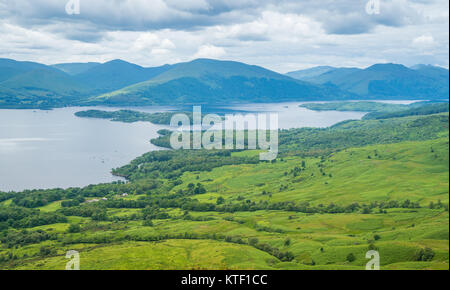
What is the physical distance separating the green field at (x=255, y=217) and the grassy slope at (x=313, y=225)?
0.97 feet

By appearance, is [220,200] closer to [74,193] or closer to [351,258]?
[74,193]

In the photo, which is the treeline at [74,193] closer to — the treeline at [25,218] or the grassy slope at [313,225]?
the treeline at [25,218]

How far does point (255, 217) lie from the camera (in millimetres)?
115250

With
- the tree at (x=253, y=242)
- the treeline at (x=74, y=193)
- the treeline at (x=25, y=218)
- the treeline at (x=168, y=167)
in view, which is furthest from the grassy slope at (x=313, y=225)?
the treeline at (x=74, y=193)

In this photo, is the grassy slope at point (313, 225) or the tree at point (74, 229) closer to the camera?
the grassy slope at point (313, 225)

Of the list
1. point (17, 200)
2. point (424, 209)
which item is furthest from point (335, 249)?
point (17, 200)

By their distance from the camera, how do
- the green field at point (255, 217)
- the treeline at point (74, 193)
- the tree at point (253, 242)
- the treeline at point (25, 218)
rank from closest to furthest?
the green field at point (255, 217)
the tree at point (253, 242)
the treeline at point (25, 218)
the treeline at point (74, 193)

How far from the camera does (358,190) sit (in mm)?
130125

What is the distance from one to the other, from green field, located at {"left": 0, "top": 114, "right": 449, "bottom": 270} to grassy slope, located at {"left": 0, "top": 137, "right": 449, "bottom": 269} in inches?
11.7

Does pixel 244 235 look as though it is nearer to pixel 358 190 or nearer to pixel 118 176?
pixel 358 190

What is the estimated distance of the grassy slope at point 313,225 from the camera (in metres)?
77.4

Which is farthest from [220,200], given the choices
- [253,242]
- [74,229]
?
[74,229]

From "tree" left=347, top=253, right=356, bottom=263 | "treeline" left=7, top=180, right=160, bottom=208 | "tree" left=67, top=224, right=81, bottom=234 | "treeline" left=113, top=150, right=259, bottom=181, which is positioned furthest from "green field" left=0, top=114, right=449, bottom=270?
"treeline" left=113, top=150, right=259, bottom=181
